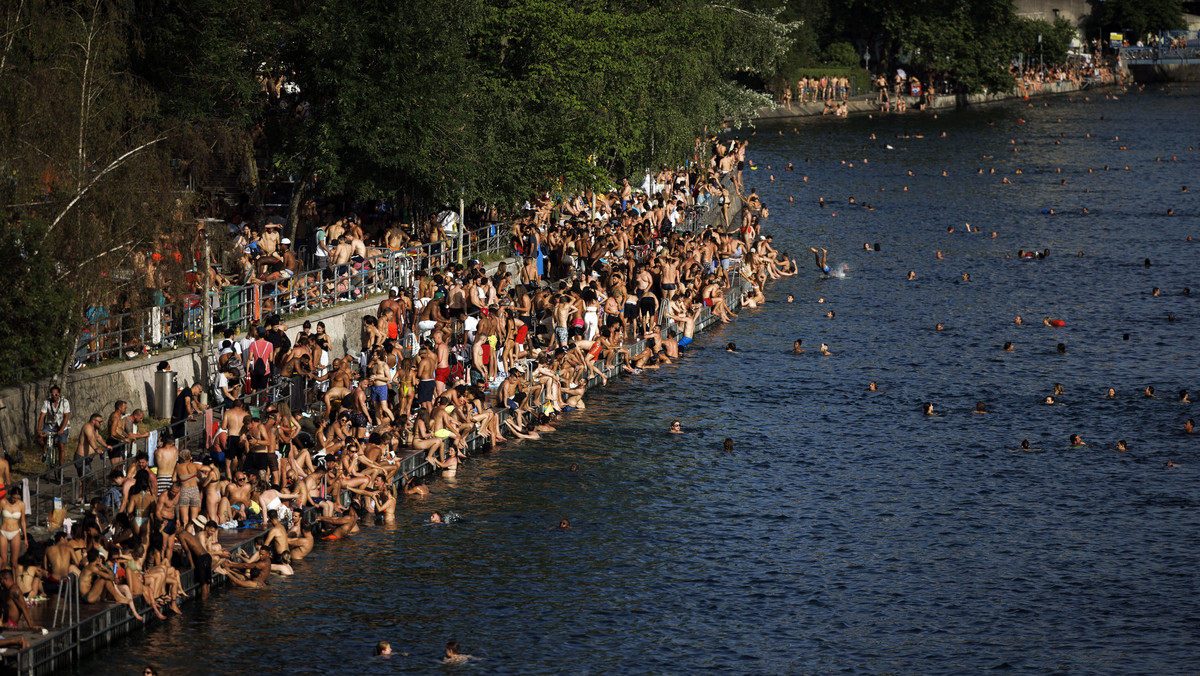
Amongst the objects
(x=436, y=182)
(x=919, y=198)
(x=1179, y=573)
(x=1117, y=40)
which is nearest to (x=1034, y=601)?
(x=1179, y=573)

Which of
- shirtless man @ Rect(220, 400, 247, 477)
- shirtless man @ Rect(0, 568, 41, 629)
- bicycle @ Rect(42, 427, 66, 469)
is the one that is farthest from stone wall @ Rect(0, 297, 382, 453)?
shirtless man @ Rect(0, 568, 41, 629)

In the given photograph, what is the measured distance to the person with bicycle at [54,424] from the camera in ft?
87.0

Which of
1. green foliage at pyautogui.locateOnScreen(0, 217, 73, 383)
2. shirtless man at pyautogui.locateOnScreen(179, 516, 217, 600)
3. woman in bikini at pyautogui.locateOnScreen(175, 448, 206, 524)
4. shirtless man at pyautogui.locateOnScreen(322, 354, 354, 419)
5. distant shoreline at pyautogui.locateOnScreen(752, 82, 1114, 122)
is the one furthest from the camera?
distant shoreline at pyautogui.locateOnScreen(752, 82, 1114, 122)

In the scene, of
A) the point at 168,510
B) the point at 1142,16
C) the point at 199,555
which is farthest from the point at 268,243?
the point at 1142,16

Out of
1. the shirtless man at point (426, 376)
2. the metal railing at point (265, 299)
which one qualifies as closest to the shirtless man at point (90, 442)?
the metal railing at point (265, 299)

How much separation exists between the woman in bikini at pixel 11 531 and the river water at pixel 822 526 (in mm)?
2177

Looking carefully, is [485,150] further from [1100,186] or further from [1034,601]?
[1100,186]

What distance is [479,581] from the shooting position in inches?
1006

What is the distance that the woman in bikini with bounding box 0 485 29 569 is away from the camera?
2203cm

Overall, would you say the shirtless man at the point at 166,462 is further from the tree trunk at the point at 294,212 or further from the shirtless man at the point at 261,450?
the tree trunk at the point at 294,212

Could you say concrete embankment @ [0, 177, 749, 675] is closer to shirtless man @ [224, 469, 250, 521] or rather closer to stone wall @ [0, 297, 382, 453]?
stone wall @ [0, 297, 382, 453]

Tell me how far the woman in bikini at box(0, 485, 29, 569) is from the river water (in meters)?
2.18

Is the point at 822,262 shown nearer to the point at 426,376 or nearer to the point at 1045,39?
the point at 426,376

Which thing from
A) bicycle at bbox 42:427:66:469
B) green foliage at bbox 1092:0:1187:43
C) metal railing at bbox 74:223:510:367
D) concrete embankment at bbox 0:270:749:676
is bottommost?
concrete embankment at bbox 0:270:749:676
